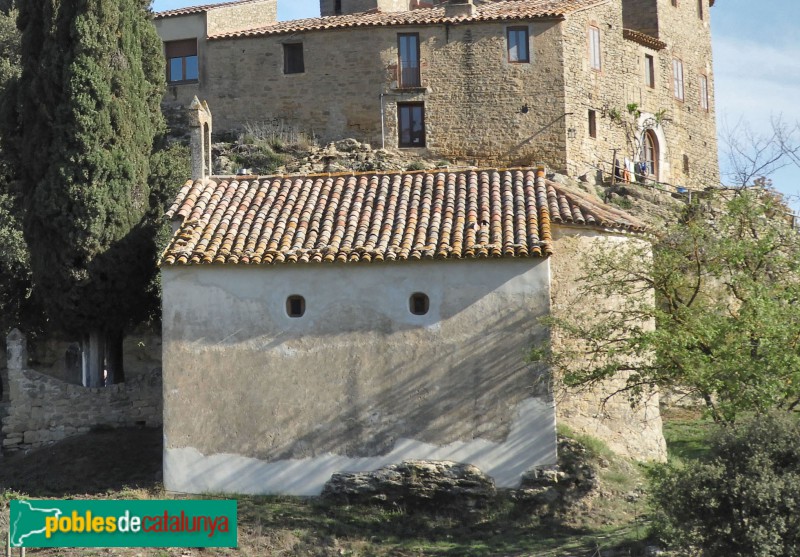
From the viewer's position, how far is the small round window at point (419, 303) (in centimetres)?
2325

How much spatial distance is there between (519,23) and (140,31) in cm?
1383

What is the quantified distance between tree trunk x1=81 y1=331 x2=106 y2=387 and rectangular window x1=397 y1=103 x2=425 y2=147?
590 inches

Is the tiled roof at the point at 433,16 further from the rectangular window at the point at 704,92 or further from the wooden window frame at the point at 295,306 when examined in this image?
the wooden window frame at the point at 295,306

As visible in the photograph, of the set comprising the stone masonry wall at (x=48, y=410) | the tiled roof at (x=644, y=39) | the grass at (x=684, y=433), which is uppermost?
the tiled roof at (x=644, y=39)

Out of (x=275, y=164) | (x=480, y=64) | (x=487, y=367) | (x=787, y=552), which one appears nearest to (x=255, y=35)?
(x=275, y=164)

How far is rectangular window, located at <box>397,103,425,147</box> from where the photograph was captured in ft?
133

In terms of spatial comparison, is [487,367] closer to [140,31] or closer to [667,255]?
[667,255]

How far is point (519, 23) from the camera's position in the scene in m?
40.0

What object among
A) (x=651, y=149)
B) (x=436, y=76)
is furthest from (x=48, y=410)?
(x=651, y=149)

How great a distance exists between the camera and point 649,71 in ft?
148

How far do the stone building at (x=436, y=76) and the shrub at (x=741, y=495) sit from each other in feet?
72.2

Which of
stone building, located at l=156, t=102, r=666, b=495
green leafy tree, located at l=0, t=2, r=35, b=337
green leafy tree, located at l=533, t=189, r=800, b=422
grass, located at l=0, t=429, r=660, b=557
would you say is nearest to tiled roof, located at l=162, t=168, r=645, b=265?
stone building, located at l=156, t=102, r=666, b=495

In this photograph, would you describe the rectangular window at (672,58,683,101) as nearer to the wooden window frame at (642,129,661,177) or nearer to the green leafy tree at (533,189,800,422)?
the wooden window frame at (642,129,661,177)

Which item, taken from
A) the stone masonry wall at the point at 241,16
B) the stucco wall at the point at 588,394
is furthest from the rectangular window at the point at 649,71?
the stucco wall at the point at 588,394
